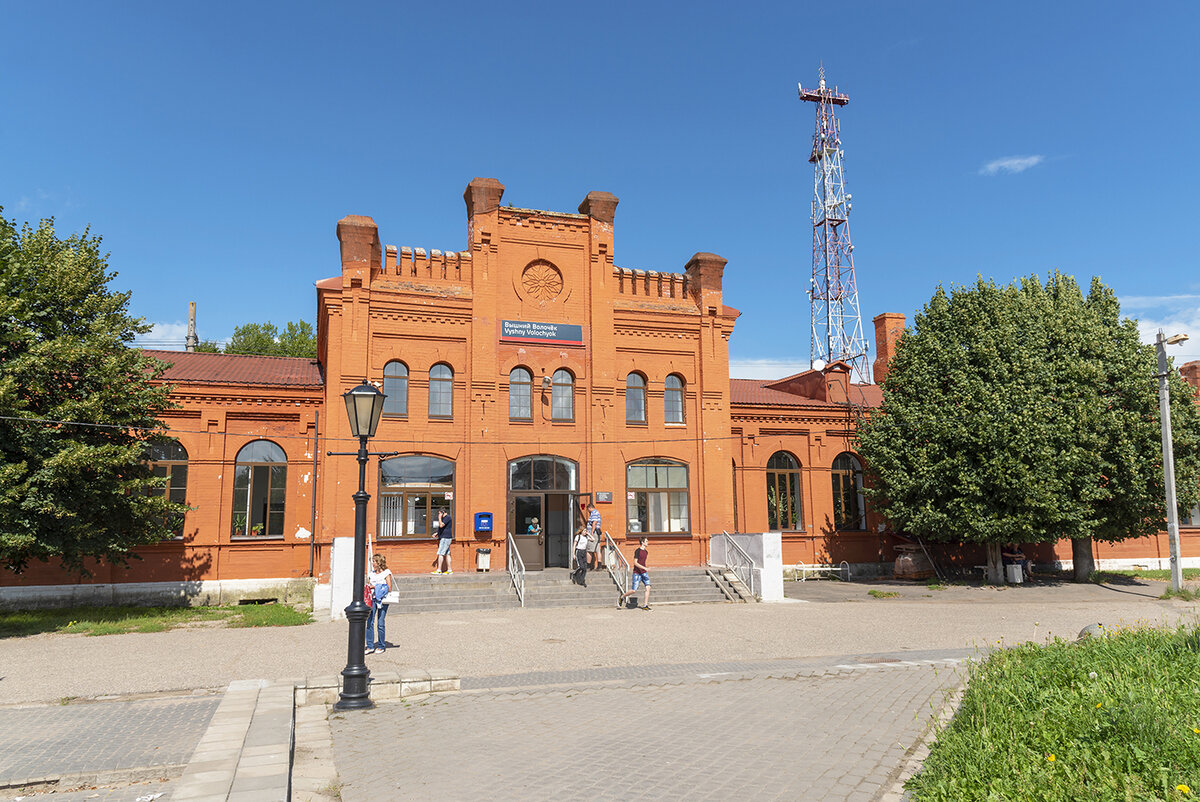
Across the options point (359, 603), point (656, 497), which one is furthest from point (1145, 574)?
point (359, 603)

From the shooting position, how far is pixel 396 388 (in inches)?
907

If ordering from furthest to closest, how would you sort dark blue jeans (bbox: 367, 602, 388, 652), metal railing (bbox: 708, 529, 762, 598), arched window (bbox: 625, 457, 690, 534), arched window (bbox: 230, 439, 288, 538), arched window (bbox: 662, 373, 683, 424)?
arched window (bbox: 662, 373, 683, 424) → arched window (bbox: 625, 457, 690, 534) → arched window (bbox: 230, 439, 288, 538) → metal railing (bbox: 708, 529, 762, 598) → dark blue jeans (bbox: 367, 602, 388, 652)

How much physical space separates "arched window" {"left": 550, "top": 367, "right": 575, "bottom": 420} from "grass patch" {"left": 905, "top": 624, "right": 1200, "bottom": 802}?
17.0 meters

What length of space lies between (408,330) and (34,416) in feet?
31.5

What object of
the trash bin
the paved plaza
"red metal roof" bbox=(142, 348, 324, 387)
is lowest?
the paved plaza

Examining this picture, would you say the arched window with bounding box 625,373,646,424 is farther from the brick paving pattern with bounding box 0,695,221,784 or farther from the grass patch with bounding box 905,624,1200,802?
the grass patch with bounding box 905,624,1200,802

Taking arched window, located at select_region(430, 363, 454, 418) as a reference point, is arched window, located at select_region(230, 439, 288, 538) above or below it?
below

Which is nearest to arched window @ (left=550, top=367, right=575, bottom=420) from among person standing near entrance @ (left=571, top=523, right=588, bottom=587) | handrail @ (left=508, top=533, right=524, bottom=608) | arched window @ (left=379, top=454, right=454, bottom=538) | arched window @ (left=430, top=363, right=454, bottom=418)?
arched window @ (left=430, top=363, right=454, bottom=418)

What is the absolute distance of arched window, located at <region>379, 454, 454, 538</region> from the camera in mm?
22141

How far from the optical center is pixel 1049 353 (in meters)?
24.5

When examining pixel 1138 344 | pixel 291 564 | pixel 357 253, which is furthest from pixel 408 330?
pixel 1138 344

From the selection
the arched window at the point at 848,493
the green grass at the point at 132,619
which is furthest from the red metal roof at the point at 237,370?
the arched window at the point at 848,493

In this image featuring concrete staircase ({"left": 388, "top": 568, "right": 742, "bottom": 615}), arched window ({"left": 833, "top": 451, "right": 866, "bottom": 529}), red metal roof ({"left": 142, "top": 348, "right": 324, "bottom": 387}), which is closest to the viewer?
concrete staircase ({"left": 388, "top": 568, "right": 742, "bottom": 615})

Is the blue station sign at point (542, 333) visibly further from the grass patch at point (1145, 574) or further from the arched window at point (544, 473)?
the grass patch at point (1145, 574)
